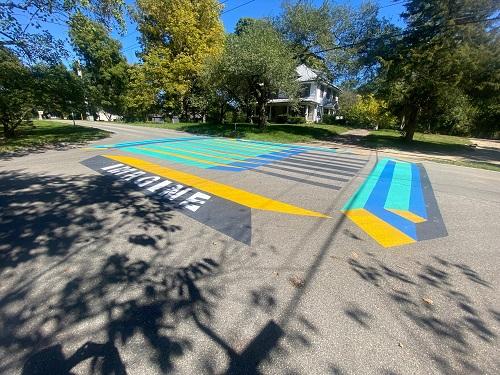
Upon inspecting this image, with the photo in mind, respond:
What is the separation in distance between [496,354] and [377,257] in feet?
5.11

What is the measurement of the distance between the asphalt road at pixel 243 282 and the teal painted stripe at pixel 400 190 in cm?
10

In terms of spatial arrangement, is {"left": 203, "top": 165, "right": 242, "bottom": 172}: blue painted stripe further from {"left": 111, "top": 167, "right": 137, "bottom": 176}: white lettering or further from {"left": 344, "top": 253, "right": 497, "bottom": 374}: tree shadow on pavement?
{"left": 344, "top": 253, "right": 497, "bottom": 374}: tree shadow on pavement

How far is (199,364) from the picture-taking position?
2090mm

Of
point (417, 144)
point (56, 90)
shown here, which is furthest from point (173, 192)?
point (417, 144)

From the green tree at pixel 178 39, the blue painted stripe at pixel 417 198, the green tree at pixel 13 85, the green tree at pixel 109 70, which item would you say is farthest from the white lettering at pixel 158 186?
the green tree at pixel 109 70

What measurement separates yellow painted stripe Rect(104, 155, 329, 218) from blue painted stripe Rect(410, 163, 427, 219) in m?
2.18

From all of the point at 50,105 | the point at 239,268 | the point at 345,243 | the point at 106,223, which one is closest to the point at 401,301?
the point at 345,243

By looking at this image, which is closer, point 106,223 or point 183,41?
point 106,223

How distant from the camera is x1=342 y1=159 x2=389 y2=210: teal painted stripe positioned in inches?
232

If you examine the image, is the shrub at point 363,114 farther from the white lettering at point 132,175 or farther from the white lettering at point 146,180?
the white lettering at point 146,180

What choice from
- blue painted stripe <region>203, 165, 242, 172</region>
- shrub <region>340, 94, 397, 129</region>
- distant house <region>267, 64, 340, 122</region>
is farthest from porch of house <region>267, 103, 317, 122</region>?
blue painted stripe <region>203, 165, 242, 172</region>

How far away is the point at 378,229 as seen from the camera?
4672 mm

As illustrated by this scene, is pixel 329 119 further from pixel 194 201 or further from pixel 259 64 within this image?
pixel 194 201

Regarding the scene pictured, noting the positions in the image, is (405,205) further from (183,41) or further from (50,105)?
(183,41)
